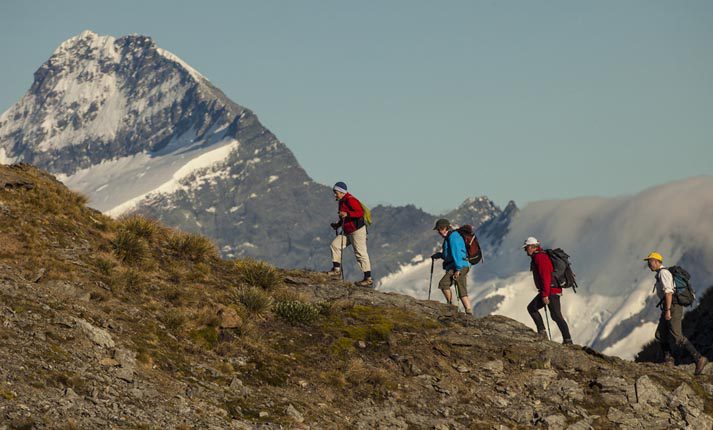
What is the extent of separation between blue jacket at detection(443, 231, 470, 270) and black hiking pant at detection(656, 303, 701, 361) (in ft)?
15.4

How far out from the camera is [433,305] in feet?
84.8

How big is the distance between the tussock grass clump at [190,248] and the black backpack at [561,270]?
25.7 feet

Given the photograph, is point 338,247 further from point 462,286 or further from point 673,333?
point 673,333

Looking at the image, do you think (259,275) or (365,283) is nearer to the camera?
(259,275)

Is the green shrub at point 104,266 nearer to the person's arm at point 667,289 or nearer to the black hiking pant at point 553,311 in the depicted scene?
the black hiking pant at point 553,311

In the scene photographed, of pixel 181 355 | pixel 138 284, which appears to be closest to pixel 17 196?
pixel 138 284

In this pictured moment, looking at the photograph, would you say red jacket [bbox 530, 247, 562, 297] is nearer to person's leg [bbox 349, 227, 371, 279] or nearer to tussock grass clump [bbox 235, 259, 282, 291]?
person's leg [bbox 349, 227, 371, 279]

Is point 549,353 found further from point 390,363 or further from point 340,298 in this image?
point 340,298

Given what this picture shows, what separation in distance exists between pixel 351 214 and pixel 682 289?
7855 millimetres

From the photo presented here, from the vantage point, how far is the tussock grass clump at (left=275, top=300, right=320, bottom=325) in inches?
868

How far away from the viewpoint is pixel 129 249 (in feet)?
75.9

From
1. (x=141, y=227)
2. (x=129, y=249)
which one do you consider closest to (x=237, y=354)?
(x=129, y=249)

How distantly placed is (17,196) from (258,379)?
793cm

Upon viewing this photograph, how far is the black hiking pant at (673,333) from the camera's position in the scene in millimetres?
23688
